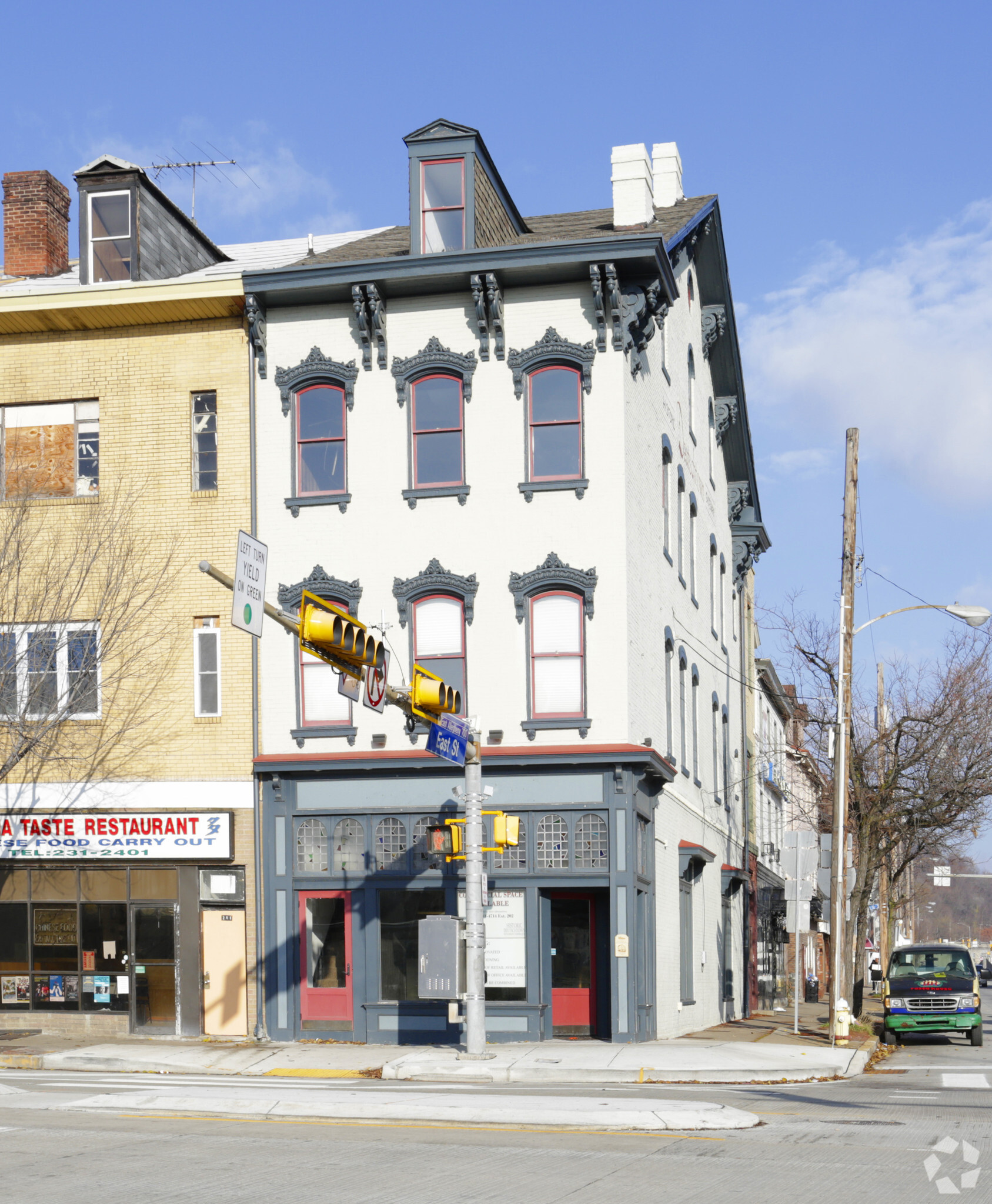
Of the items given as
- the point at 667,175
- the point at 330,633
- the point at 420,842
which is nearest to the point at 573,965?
the point at 420,842

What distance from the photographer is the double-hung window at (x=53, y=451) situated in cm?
2647

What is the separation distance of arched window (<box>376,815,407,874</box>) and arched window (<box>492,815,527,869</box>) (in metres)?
1.48

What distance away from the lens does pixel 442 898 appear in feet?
79.5

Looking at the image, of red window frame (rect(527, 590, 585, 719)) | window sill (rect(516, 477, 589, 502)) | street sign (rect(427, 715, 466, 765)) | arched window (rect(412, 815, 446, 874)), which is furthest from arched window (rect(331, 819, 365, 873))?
window sill (rect(516, 477, 589, 502))

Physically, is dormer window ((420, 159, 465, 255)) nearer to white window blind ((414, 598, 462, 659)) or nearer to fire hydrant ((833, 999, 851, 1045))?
white window blind ((414, 598, 462, 659))

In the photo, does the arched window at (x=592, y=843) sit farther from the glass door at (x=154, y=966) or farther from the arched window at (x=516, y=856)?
the glass door at (x=154, y=966)

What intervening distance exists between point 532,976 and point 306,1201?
44.9ft

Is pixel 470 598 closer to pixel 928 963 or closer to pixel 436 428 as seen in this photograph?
pixel 436 428

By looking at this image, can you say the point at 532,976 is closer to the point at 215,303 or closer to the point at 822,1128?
the point at 822,1128

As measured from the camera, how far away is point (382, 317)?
25297 mm

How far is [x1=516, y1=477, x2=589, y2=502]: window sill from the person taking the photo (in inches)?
959

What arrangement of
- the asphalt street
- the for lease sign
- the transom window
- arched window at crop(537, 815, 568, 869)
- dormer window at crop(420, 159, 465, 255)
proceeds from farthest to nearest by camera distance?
dormer window at crop(420, 159, 465, 255) → the transom window → the for lease sign → arched window at crop(537, 815, 568, 869) → the asphalt street

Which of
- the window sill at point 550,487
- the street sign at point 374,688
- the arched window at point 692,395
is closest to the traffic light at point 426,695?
the street sign at point 374,688

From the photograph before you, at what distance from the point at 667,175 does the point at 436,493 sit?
12.1 metres
